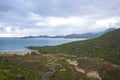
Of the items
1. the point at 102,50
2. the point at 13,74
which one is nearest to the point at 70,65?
the point at 13,74

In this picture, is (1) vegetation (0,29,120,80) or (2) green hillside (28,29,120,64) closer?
(1) vegetation (0,29,120,80)

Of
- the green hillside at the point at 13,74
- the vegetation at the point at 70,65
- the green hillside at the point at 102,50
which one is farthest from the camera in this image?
the green hillside at the point at 102,50

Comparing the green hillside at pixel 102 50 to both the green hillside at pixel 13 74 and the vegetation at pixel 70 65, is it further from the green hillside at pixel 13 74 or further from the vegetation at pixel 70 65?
the green hillside at pixel 13 74

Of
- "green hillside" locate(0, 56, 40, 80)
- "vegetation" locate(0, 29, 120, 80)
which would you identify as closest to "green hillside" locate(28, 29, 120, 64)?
"vegetation" locate(0, 29, 120, 80)

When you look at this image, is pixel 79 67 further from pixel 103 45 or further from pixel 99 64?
pixel 103 45

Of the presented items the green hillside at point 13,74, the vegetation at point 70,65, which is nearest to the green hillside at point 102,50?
the vegetation at point 70,65

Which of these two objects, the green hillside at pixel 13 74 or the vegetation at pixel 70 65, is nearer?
the green hillside at pixel 13 74

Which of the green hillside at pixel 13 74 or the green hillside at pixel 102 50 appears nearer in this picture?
the green hillside at pixel 13 74

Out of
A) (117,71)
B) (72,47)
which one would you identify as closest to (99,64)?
(117,71)

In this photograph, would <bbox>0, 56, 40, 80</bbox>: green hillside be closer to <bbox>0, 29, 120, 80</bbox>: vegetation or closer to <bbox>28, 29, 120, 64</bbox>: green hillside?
<bbox>0, 29, 120, 80</bbox>: vegetation

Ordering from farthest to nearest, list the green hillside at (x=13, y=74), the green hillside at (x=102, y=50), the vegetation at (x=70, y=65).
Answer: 1. the green hillside at (x=102, y=50)
2. the vegetation at (x=70, y=65)
3. the green hillside at (x=13, y=74)

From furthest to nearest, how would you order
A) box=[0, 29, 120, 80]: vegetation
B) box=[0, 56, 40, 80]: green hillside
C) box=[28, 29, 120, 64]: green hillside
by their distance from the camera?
box=[28, 29, 120, 64]: green hillside
box=[0, 29, 120, 80]: vegetation
box=[0, 56, 40, 80]: green hillside

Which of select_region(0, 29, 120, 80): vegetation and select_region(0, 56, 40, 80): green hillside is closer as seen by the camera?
select_region(0, 56, 40, 80): green hillside

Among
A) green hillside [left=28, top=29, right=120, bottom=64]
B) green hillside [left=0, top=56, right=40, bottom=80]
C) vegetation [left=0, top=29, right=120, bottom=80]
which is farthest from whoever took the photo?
green hillside [left=28, top=29, right=120, bottom=64]
